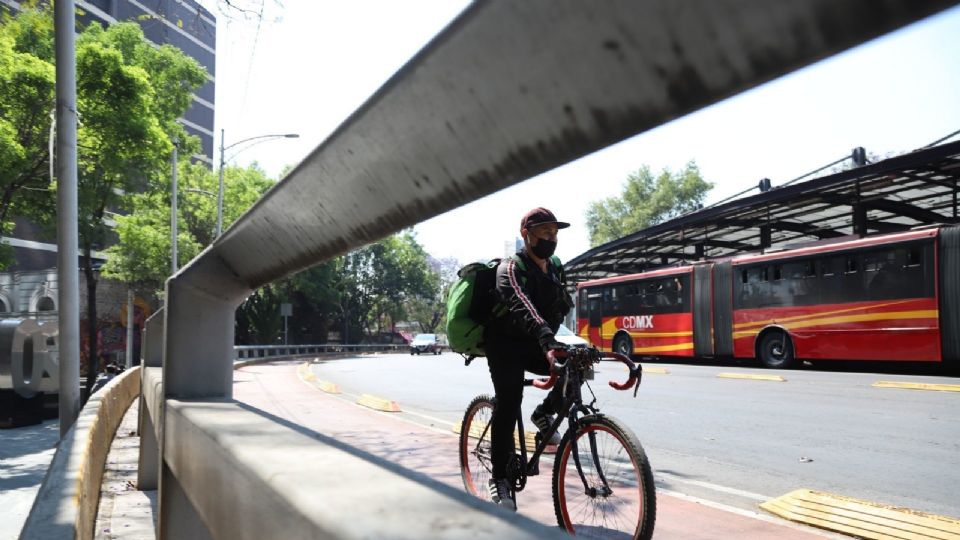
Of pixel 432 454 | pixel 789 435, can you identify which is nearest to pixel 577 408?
pixel 432 454

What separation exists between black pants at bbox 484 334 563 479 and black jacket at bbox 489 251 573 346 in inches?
2.5

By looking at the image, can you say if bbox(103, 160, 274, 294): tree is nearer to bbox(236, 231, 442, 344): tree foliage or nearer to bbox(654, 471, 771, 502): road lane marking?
bbox(236, 231, 442, 344): tree foliage

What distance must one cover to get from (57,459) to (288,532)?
2.84 m

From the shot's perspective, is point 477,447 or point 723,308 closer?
point 477,447

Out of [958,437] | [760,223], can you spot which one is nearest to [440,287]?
[760,223]

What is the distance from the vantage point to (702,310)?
20797mm

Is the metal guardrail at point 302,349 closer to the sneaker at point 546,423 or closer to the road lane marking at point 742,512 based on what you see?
the road lane marking at point 742,512

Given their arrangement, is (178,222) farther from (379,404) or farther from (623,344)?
(379,404)

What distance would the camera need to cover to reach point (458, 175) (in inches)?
35.7

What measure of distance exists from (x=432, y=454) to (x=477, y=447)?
2290mm

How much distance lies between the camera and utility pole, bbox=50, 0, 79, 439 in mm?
6812

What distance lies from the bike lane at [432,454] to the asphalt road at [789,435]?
40cm

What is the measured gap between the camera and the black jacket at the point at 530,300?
348 centimetres

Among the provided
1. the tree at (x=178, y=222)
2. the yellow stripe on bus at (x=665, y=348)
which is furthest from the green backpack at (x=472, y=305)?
the tree at (x=178, y=222)
